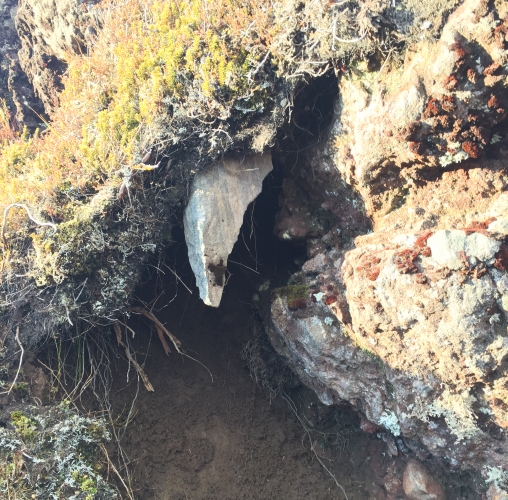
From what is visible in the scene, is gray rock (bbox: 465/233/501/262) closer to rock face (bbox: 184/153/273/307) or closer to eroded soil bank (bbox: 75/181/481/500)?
rock face (bbox: 184/153/273/307)

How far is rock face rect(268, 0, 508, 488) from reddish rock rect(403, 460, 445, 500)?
21 cm

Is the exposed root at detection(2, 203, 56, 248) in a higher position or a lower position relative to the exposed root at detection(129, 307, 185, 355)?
higher

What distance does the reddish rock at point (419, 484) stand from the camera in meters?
3.99


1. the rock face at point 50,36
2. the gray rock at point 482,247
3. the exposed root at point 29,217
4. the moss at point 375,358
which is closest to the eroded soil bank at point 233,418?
the moss at point 375,358

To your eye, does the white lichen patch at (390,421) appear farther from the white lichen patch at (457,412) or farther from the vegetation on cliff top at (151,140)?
the vegetation on cliff top at (151,140)

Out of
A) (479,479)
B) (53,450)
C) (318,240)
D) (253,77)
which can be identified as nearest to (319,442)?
(479,479)

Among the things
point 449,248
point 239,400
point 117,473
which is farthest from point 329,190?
point 117,473

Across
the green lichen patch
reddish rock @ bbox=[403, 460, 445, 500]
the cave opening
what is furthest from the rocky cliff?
the green lichen patch

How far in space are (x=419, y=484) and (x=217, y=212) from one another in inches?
118

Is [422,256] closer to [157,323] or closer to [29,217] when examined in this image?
[157,323]

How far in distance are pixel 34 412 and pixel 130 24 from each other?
3743mm

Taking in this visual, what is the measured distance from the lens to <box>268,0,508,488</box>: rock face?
3.02 meters

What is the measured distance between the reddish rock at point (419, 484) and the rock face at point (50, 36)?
18.0 ft

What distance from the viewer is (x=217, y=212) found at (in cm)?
402
